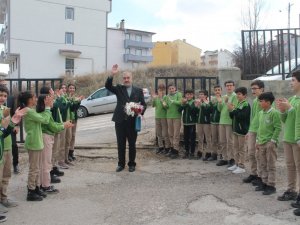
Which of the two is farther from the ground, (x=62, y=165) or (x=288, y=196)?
(x=62, y=165)

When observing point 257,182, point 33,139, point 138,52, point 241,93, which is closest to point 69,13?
point 138,52

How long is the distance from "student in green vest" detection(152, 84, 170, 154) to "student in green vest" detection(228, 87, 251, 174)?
7.79ft

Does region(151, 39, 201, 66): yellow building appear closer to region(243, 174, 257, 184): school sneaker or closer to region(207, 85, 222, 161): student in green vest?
region(207, 85, 222, 161): student in green vest

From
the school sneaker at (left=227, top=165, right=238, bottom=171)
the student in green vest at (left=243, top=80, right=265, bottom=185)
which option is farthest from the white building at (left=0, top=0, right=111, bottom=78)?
the student in green vest at (left=243, top=80, right=265, bottom=185)

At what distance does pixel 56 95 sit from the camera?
8.53m

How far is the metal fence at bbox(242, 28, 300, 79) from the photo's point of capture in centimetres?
1042

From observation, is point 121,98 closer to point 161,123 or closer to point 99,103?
point 161,123

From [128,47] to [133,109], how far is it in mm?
53792

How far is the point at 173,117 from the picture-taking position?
995 cm

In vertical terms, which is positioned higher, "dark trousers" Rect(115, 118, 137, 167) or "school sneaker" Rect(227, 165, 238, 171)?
"dark trousers" Rect(115, 118, 137, 167)

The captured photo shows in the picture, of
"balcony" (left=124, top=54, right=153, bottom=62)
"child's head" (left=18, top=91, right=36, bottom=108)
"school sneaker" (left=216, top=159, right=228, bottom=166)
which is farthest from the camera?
"balcony" (left=124, top=54, right=153, bottom=62)

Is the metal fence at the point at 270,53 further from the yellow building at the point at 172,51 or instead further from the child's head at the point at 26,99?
the yellow building at the point at 172,51

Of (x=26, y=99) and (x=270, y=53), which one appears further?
(x=270, y=53)

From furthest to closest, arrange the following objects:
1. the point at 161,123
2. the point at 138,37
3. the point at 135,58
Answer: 1. the point at 138,37
2. the point at 135,58
3. the point at 161,123
